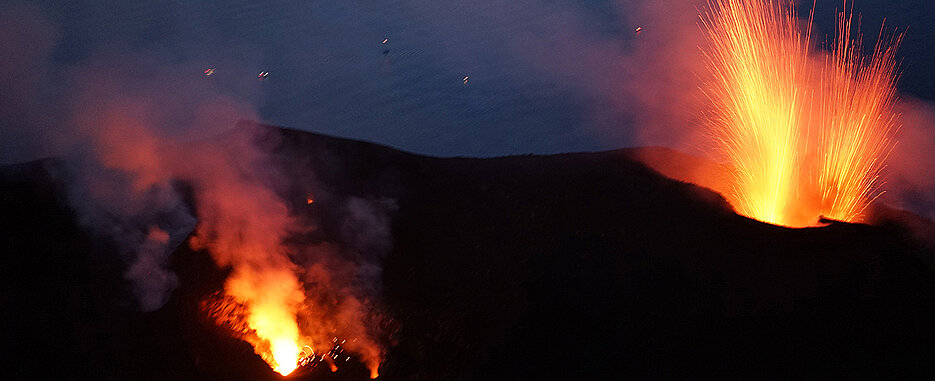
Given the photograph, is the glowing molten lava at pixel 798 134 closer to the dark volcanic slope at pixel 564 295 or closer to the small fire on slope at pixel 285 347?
the dark volcanic slope at pixel 564 295

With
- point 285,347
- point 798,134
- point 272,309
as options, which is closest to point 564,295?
point 285,347

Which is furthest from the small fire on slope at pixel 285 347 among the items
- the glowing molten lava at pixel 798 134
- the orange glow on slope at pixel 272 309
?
the glowing molten lava at pixel 798 134

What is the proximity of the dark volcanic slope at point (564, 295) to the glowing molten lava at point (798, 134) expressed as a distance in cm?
67

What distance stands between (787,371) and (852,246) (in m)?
1.18

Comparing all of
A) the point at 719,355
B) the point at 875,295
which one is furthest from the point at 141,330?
the point at 875,295

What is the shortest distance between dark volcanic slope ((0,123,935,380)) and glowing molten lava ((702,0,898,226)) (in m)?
0.67

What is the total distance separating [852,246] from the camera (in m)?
3.55

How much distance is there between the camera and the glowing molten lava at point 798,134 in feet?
14.7

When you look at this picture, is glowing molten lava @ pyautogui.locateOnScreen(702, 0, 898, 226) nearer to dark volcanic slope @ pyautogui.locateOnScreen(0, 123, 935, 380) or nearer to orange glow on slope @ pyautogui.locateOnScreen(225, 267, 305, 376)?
dark volcanic slope @ pyautogui.locateOnScreen(0, 123, 935, 380)

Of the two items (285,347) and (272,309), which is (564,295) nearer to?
(285,347)

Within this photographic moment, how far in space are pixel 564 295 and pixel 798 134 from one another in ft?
11.4

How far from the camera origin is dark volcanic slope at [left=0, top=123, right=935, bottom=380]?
3.01m

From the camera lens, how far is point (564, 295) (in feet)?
11.1

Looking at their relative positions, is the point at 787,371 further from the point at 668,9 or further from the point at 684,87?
the point at 668,9
